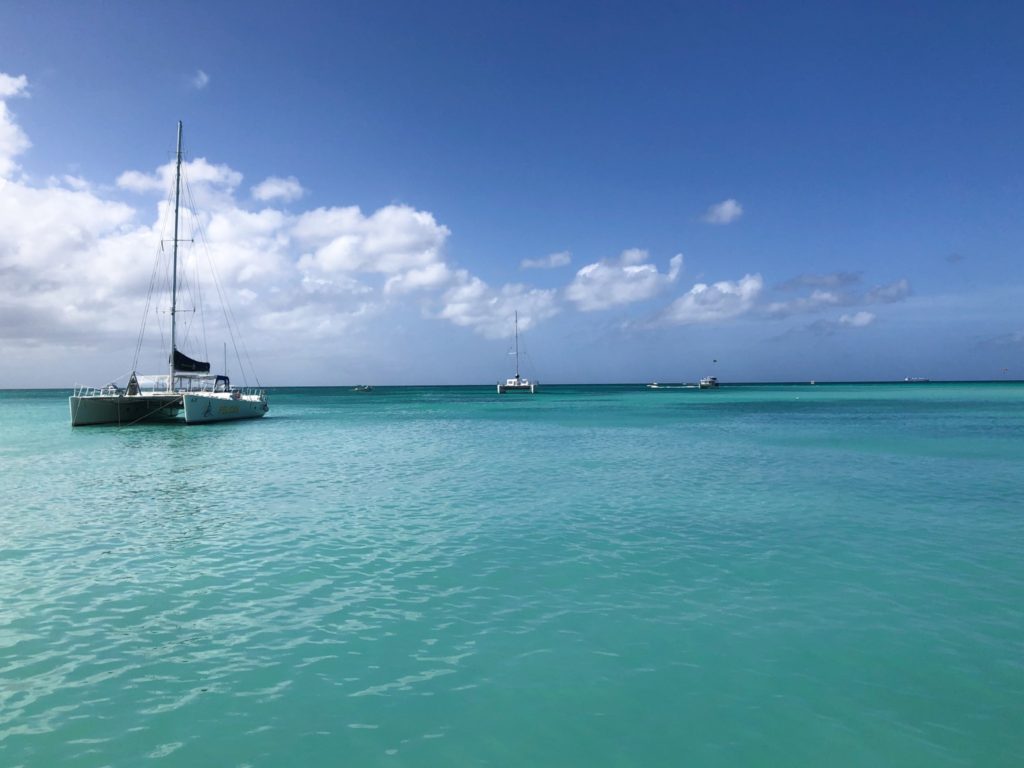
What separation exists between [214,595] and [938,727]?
9.06 m

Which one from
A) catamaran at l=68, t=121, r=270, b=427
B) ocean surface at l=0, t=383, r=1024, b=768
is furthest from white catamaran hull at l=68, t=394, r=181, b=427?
ocean surface at l=0, t=383, r=1024, b=768

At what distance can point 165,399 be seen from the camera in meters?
45.8

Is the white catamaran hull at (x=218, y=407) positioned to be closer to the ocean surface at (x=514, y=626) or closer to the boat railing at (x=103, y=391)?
the boat railing at (x=103, y=391)

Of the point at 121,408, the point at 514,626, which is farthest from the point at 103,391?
the point at 514,626

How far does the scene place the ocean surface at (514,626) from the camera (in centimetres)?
566

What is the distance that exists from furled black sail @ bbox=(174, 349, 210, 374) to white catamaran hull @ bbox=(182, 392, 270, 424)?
83.5 inches

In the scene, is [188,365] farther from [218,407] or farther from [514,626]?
[514,626]

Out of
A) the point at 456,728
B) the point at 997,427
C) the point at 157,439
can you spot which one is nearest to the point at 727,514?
the point at 456,728

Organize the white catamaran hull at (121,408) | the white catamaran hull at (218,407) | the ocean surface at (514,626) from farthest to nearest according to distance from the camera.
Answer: the white catamaran hull at (218,407), the white catamaran hull at (121,408), the ocean surface at (514,626)

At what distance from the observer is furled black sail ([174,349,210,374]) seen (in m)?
46.9

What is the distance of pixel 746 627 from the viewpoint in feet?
26.4

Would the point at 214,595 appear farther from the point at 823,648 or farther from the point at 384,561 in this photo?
the point at 823,648

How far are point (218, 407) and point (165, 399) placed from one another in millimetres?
3712

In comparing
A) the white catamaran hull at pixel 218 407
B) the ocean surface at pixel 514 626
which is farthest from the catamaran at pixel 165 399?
the ocean surface at pixel 514 626
